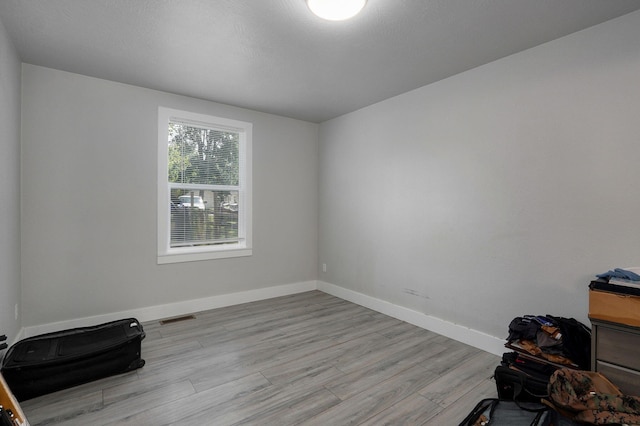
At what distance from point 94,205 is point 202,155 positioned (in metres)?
1.28

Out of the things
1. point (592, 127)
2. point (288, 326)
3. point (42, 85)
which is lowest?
point (288, 326)

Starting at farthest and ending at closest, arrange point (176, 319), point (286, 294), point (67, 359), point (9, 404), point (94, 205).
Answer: point (286, 294), point (176, 319), point (94, 205), point (67, 359), point (9, 404)

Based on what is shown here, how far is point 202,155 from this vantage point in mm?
3902

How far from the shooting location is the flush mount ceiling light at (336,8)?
1.89 metres

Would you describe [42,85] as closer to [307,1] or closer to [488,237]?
[307,1]

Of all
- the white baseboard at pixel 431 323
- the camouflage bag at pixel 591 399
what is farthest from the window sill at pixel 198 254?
the camouflage bag at pixel 591 399

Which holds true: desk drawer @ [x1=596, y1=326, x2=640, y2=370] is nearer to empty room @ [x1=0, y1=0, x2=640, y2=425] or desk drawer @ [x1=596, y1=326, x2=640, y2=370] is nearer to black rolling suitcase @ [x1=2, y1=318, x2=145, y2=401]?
empty room @ [x1=0, y1=0, x2=640, y2=425]

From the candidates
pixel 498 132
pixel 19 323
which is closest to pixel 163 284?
pixel 19 323

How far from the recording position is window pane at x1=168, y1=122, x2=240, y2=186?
3701 mm

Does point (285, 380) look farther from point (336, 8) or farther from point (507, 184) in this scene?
point (336, 8)

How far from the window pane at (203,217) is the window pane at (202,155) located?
0.16 metres

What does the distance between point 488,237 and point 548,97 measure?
4.03 ft

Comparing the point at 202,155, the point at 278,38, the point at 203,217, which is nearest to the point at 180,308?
the point at 203,217

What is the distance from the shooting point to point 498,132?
2744 millimetres
